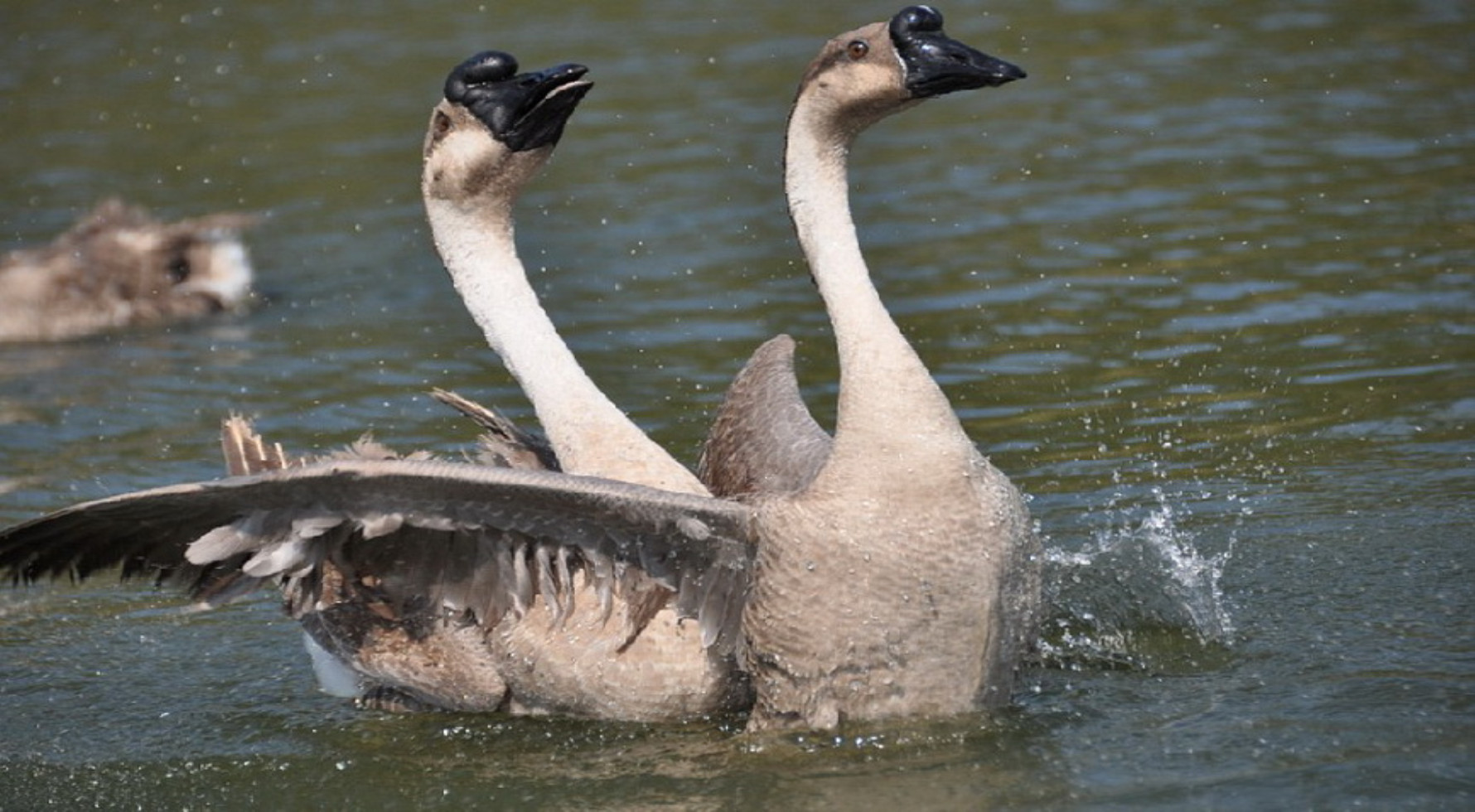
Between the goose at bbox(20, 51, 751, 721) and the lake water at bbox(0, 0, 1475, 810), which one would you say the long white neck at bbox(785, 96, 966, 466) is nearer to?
the goose at bbox(20, 51, 751, 721)

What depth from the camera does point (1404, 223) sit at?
13.9 meters

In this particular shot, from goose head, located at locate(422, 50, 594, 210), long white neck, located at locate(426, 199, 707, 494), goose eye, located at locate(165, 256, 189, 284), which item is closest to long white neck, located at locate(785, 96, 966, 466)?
long white neck, located at locate(426, 199, 707, 494)

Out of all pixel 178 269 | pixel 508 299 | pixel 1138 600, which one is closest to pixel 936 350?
pixel 1138 600

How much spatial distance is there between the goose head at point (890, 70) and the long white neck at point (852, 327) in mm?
73

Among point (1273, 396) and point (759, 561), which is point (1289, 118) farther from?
point (759, 561)

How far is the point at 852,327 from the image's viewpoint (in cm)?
716

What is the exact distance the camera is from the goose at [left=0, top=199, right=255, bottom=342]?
14875mm

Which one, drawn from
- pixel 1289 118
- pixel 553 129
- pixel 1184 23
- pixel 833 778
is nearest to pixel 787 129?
pixel 553 129

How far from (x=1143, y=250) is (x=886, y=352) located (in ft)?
24.2

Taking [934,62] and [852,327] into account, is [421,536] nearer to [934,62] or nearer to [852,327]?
[852,327]

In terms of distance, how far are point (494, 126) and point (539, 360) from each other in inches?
37.4

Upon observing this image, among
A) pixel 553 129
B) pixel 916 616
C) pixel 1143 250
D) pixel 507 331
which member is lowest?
pixel 1143 250

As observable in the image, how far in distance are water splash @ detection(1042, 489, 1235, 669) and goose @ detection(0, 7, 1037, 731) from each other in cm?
99

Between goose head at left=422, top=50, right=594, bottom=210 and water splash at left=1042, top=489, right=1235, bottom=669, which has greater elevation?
goose head at left=422, top=50, right=594, bottom=210
